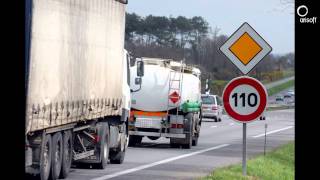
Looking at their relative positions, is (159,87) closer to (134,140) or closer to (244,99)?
(134,140)

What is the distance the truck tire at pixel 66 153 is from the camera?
60.0 ft

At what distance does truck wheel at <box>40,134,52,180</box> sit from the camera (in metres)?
16.4

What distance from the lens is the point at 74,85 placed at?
60.4 ft

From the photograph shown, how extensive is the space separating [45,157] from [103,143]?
4.30 meters

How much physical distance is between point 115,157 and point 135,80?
16.9 feet

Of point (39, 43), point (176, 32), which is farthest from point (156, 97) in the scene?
point (176, 32)

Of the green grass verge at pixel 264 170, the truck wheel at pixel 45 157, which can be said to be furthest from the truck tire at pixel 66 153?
the green grass verge at pixel 264 170

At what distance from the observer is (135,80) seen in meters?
28.1

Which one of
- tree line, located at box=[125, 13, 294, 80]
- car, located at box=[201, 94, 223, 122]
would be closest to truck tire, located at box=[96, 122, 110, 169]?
car, located at box=[201, 94, 223, 122]

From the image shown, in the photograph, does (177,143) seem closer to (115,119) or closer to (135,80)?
(135,80)

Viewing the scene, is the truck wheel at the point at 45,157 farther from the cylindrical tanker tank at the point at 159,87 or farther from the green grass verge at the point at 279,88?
the green grass verge at the point at 279,88

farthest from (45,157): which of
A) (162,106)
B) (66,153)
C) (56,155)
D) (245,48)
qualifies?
(162,106)

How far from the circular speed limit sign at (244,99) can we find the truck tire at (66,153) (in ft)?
13.8
